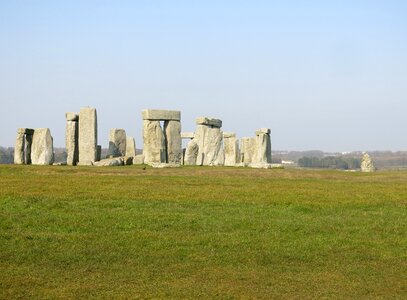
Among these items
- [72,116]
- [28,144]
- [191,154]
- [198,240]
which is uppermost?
[72,116]

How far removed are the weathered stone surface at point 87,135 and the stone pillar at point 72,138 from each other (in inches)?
18.1

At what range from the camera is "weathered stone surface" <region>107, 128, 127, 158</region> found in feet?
136

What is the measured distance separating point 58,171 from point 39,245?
1641cm

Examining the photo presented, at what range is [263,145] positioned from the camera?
4462 cm

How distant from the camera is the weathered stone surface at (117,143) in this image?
136ft

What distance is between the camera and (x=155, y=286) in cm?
1196

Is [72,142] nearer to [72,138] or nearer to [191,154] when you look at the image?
[72,138]

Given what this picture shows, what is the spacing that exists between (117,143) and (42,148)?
5572 millimetres

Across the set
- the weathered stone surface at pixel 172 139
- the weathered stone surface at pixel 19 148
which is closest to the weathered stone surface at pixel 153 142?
the weathered stone surface at pixel 172 139

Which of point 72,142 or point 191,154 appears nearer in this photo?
point 72,142

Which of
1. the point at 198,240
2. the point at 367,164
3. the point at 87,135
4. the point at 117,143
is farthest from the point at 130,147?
the point at 198,240

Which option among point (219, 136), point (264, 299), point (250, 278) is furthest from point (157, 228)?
point (219, 136)

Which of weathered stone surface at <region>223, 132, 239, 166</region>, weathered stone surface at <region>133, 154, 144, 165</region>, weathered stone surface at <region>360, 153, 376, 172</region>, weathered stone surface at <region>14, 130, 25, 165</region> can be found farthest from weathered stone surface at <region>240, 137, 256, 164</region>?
weathered stone surface at <region>14, 130, 25, 165</region>

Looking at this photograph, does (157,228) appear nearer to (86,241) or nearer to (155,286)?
(86,241)
